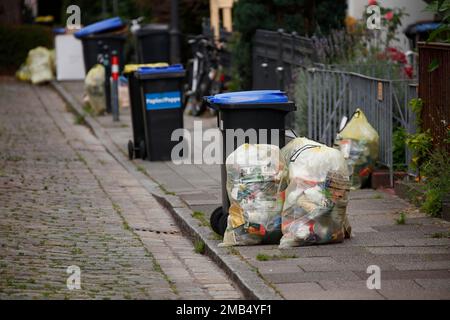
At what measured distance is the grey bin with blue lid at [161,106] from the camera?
49.4 feet

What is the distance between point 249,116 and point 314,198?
122 centimetres

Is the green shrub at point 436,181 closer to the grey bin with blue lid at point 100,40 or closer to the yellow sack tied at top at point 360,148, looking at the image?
the yellow sack tied at top at point 360,148

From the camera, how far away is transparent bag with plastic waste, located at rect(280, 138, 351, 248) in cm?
845

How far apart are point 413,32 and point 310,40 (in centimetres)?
191

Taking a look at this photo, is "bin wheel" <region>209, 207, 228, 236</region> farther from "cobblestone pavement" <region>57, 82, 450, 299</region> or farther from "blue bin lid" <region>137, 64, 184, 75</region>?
"blue bin lid" <region>137, 64, 184, 75</region>

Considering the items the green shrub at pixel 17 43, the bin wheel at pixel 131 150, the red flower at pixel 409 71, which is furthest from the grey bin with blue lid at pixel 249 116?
the green shrub at pixel 17 43

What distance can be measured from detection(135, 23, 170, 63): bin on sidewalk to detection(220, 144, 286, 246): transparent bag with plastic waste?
16.0 metres

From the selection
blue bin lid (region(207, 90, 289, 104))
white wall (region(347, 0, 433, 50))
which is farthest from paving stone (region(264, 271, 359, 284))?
white wall (region(347, 0, 433, 50))

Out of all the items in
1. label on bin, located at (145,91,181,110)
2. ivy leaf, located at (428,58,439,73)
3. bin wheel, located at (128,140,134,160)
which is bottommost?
bin wheel, located at (128,140,134,160)

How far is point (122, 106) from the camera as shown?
77.5ft

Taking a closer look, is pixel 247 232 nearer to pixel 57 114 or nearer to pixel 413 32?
pixel 413 32

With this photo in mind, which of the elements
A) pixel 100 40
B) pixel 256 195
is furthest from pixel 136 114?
pixel 100 40

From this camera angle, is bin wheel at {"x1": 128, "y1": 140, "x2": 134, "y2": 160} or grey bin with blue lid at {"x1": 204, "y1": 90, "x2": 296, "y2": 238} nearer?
grey bin with blue lid at {"x1": 204, "y1": 90, "x2": 296, "y2": 238}
